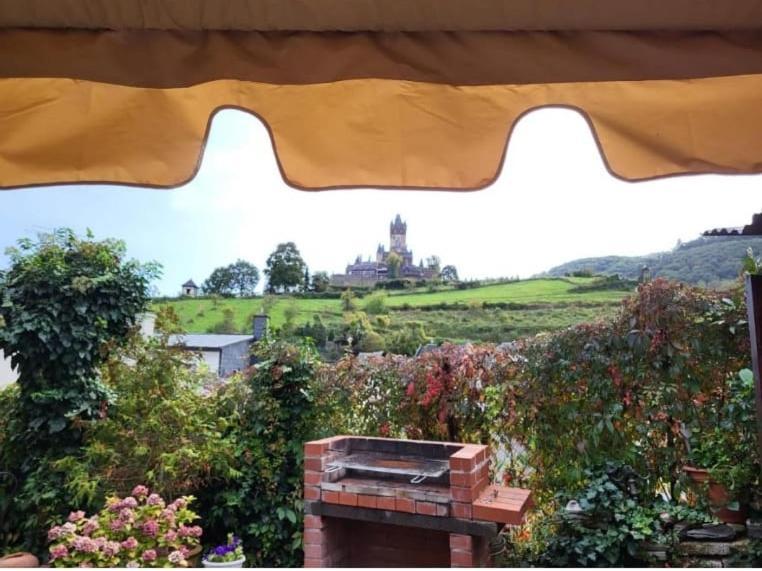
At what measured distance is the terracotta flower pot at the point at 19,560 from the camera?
3.06 meters

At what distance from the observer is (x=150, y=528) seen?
277cm

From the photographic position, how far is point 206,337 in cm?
512

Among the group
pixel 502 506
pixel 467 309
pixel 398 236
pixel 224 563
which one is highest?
pixel 398 236

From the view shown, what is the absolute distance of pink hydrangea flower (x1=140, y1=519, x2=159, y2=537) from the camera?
277 cm

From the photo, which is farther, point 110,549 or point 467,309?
point 467,309

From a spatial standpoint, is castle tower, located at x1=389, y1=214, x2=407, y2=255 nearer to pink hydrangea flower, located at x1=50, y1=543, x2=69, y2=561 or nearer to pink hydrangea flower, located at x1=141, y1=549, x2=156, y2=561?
pink hydrangea flower, located at x1=141, y1=549, x2=156, y2=561

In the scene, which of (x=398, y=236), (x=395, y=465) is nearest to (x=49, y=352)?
(x=395, y=465)

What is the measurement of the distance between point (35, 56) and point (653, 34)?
1.37 meters

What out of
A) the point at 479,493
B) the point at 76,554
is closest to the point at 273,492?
the point at 76,554

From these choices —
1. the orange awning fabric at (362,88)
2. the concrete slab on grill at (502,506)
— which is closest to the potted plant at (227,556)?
the concrete slab on grill at (502,506)

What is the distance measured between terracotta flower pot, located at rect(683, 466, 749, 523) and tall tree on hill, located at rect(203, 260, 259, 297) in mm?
4754

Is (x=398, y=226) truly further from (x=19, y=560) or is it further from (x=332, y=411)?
(x=19, y=560)

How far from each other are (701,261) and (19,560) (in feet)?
16.0

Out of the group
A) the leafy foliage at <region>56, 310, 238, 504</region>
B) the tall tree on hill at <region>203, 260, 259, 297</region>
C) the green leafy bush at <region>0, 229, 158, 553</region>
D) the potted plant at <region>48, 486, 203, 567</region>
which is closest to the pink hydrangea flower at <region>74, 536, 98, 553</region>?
the potted plant at <region>48, 486, 203, 567</region>
